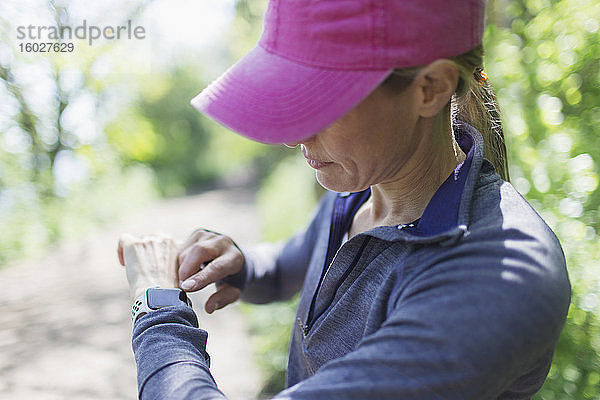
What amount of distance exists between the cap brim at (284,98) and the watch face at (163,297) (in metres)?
0.51

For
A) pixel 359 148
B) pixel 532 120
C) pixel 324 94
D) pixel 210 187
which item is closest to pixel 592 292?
pixel 532 120

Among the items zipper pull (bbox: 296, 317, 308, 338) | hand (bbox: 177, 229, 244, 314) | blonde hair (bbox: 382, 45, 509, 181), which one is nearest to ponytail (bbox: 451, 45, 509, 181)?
blonde hair (bbox: 382, 45, 509, 181)

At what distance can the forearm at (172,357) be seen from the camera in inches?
41.6

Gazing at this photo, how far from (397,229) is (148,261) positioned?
834 mm

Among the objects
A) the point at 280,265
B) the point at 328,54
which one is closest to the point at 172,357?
the point at 328,54

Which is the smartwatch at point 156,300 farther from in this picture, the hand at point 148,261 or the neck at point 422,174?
the neck at point 422,174

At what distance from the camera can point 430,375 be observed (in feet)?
2.89

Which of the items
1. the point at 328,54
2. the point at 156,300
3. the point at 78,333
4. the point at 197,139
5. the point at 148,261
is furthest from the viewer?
the point at 197,139

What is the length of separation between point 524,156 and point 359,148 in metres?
1.32

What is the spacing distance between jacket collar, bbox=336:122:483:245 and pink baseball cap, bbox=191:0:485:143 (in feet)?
0.97

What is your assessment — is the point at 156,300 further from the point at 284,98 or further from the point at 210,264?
the point at 284,98

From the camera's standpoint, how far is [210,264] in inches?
63.9

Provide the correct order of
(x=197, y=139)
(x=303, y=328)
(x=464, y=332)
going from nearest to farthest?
(x=464, y=332), (x=303, y=328), (x=197, y=139)

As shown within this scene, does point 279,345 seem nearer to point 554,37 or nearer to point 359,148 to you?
point 554,37
